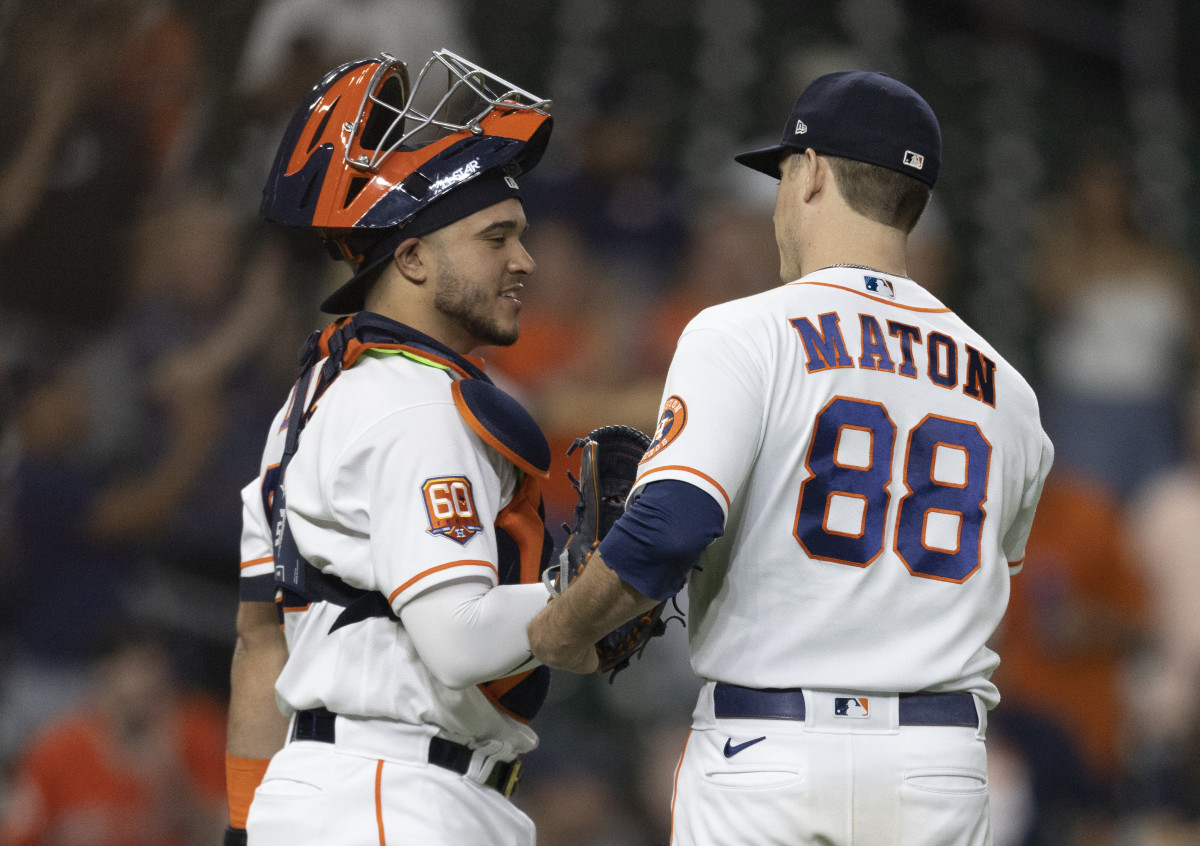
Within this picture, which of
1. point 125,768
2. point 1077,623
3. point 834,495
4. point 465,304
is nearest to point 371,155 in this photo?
point 465,304

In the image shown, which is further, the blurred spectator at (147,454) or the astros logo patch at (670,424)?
the blurred spectator at (147,454)

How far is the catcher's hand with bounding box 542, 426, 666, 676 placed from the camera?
2.14 meters

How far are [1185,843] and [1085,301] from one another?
118 inches

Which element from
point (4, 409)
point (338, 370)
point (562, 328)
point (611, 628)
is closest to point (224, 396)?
point (4, 409)

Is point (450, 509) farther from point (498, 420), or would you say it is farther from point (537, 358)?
point (537, 358)

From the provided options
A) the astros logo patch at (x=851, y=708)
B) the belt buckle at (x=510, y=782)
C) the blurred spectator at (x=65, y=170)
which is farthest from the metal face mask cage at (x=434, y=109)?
the blurred spectator at (x=65, y=170)

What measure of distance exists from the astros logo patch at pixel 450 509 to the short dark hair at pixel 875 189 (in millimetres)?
843

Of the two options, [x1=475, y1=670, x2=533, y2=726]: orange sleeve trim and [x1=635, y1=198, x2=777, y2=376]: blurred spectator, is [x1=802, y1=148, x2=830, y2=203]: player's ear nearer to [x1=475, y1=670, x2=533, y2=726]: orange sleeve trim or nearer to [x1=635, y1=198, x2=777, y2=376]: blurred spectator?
[x1=475, y1=670, x2=533, y2=726]: orange sleeve trim

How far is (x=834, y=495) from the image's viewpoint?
6.71 feet

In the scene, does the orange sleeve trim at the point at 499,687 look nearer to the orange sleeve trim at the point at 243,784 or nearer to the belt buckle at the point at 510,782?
the belt buckle at the point at 510,782

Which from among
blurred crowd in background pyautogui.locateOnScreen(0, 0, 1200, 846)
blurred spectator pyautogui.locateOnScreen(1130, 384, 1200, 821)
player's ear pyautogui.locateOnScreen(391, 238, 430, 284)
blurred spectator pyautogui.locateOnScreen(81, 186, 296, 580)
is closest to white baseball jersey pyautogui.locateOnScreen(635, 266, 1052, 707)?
player's ear pyautogui.locateOnScreen(391, 238, 430, 284)

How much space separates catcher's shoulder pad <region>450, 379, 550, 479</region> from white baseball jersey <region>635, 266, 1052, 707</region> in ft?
1.01

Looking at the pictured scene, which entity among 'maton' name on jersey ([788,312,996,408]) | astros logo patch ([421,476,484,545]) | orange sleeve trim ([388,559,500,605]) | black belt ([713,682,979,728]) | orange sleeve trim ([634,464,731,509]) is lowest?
black belt ([713,682,979,728])

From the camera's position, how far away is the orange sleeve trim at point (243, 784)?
2.58 metres
